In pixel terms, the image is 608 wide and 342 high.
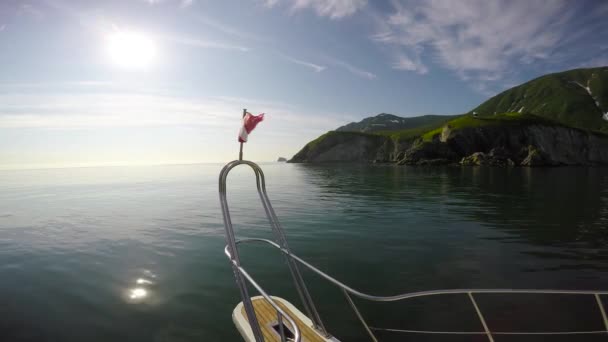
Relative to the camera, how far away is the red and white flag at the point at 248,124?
4.74 meters

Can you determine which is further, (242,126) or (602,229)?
(602,229)

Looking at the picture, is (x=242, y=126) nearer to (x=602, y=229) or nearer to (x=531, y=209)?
(x=602, y=229)

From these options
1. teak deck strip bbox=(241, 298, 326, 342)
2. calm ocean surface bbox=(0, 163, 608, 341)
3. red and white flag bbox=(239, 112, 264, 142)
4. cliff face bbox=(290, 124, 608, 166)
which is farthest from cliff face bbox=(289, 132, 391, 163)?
red and white flag bbox=(239, 112, 264, 142)

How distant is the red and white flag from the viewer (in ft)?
15.6

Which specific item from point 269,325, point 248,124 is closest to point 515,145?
point 269,325

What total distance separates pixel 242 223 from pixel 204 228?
2793 millimetres

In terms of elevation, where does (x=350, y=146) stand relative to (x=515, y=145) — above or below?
above

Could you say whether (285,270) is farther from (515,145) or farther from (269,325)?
(515,145)

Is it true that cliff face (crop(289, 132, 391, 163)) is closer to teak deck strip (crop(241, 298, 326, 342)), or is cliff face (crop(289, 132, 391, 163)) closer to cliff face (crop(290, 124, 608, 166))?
cliff face (crop(290, 124, 608, 166))

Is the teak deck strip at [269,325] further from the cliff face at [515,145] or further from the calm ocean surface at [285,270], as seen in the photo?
the cliff face at [515,145]

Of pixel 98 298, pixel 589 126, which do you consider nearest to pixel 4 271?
pixel 98 298

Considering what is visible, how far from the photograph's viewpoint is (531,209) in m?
25.5

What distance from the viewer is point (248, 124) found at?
4.74 m

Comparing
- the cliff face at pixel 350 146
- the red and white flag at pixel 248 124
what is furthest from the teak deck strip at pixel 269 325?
the cliff face at pixel 350 146
